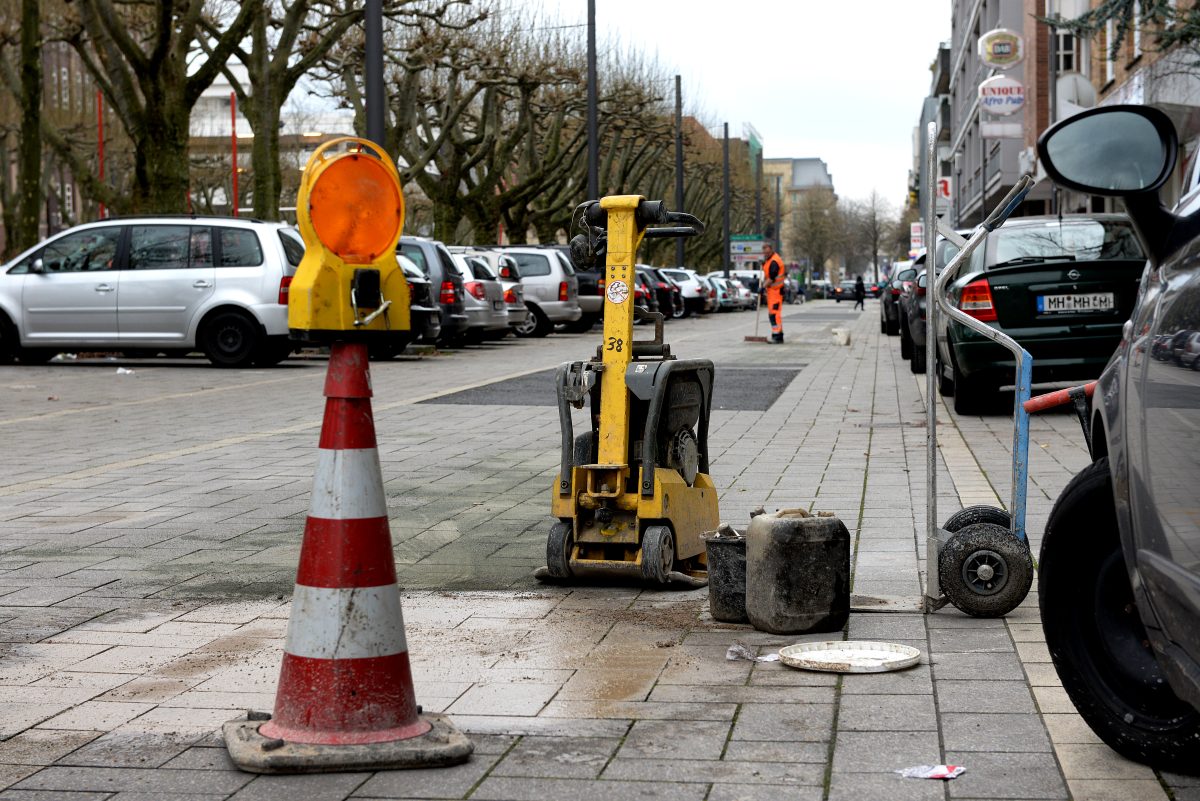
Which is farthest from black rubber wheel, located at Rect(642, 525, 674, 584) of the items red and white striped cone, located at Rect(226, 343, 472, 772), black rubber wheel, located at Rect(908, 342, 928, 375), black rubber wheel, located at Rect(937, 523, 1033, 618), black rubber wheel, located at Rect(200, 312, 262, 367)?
black rubber wheel, located at Rect(200, 312, 262, 367)

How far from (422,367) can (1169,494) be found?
19.2m

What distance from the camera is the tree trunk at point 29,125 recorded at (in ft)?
87.1

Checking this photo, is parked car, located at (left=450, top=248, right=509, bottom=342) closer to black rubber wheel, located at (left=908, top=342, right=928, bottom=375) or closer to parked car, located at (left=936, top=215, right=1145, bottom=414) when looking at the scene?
black rubber wheel, located at (left=908, top=342, right=928, bottom=375)

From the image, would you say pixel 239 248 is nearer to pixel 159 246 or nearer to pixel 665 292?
pixel 159 246

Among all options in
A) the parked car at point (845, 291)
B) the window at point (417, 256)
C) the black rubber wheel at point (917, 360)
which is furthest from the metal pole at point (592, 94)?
the parked car at point (845, 291)

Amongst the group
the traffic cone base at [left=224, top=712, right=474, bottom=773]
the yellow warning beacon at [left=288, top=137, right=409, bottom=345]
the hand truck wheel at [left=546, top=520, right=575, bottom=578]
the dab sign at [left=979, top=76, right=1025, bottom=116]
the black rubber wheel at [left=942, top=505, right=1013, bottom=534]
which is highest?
the dab sign at [left=979, top=76, right=1025, bottom=116]

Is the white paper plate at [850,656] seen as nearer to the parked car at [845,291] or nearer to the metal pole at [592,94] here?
the metal pole at [592,94]

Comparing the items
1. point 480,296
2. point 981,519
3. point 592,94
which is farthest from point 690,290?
point 981,519

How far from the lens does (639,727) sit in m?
4.43

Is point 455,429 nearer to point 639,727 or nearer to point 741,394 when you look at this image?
point 741,394

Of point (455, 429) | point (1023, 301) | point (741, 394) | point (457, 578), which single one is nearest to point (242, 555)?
point (457, 578)

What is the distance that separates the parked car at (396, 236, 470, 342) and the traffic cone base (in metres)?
20.9

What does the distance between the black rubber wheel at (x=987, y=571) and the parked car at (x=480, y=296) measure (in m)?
20.9

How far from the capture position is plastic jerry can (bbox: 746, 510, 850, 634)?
18.2 ft
